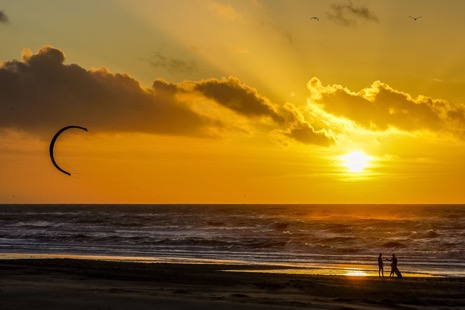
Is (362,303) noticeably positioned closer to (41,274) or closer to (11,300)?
(11,300)

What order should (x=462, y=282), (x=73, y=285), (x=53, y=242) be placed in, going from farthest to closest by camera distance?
(x=53, y=242), (x=462, y=282), (x=73, y=285)

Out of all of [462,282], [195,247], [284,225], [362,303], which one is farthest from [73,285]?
[284,225]

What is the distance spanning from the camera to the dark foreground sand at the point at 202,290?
17.4 metres

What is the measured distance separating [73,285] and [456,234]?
206 ft

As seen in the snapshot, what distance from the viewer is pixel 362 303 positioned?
19.9 meters

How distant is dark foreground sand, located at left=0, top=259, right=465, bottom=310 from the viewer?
57.2 feet

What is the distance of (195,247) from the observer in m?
60.7

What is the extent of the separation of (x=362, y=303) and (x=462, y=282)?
11.1 metres

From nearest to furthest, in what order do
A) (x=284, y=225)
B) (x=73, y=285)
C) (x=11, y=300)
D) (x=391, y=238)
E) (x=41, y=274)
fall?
1. (x=11, y=300)
2. (x=73, y=285)
3. (x=41, y=274)
4. (x=391, y=238)
5. (x=284, y=225)

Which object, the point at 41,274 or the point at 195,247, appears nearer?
the point at 41,274

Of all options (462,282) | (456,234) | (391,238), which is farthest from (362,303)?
(456,234)

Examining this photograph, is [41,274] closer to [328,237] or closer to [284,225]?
[328,237]

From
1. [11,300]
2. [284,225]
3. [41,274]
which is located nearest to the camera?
[11,300]

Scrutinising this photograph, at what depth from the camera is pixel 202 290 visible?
21953 millimetres
